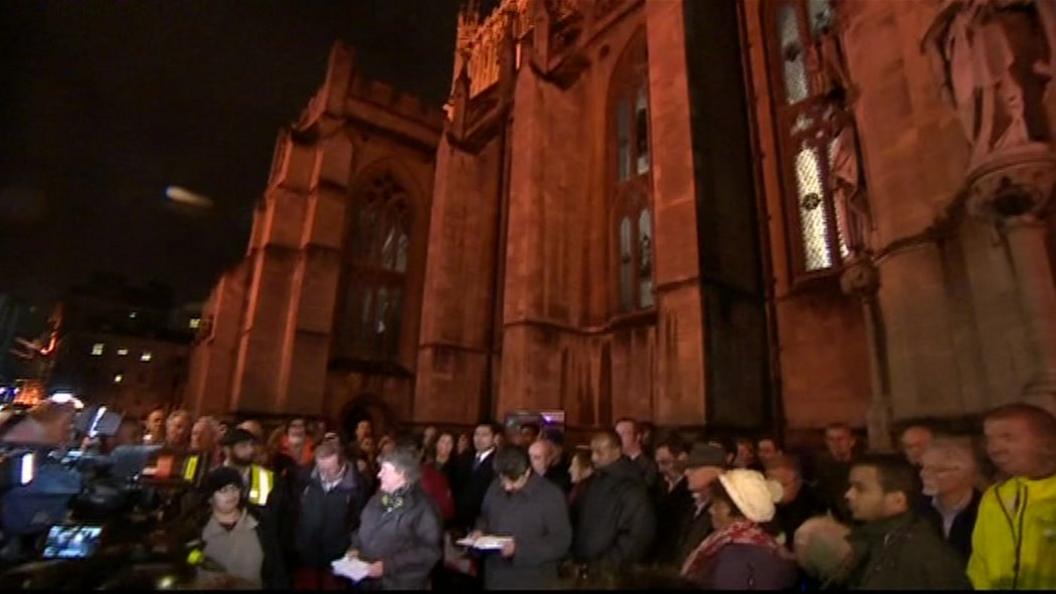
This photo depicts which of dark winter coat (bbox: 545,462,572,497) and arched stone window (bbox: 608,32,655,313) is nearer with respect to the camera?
dark winter coat (bbox: 545,462,572,497)

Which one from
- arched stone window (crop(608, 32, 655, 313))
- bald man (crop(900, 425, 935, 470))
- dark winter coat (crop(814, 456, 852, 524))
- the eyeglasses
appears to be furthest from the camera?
arched stone window (crop(608, 32, 655, 313))

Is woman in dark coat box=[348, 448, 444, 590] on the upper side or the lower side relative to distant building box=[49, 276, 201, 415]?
lower

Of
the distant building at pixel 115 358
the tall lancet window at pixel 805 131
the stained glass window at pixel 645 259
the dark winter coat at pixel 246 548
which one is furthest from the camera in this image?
the distant building at pixel 115 358

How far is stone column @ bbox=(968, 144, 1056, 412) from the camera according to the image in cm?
395

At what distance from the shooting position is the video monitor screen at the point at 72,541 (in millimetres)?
3725

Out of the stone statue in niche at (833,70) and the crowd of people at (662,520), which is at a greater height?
the stone statue in niche at (833,70)

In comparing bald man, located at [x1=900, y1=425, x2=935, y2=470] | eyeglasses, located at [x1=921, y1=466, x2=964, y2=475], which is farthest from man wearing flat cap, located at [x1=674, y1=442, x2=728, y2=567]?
bald man, located at [x1=900, y1=425, x2=935, y2=470]

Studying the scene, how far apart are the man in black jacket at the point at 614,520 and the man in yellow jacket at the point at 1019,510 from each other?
5.08 ft

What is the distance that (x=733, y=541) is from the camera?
2.28 meters

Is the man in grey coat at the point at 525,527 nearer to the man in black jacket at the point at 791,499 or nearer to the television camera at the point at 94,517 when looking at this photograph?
the man in black jacket at the point at 791,499

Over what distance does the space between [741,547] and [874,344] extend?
20.0ft

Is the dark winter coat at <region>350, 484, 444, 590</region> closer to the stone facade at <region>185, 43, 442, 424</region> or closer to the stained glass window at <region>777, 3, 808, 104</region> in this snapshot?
the stained glass window at <region>777, 3, 808, 104</region>

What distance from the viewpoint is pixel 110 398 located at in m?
43.2

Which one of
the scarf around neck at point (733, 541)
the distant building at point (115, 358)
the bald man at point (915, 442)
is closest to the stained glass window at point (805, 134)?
the bald man at point (915, 442)
